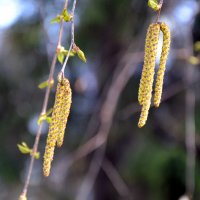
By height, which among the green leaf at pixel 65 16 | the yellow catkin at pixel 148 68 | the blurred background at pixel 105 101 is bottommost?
the yellow catkin at pixel 148 68

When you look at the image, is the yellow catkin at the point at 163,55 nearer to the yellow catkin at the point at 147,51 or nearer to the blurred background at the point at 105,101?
the yellow catkin at the point at 147,51

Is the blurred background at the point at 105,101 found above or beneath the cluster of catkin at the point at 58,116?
above

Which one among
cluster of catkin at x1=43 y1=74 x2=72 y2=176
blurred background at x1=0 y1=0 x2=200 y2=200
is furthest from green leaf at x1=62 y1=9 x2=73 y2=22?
blurred background at x1=0 y1=0 x2=200 y2=200

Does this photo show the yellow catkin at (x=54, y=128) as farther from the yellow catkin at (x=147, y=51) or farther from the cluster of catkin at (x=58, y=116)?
the yellow catkin at (x=147, y=51)

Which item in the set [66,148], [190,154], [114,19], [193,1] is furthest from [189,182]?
[66,148]

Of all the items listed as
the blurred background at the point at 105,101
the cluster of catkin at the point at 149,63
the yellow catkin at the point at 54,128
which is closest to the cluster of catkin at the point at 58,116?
the yellow catkin at the point at 54,128

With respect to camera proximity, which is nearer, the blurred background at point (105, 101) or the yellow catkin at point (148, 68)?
the yellow catkin at point (148, 68)

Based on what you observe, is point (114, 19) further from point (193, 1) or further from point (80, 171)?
point (80, 171)

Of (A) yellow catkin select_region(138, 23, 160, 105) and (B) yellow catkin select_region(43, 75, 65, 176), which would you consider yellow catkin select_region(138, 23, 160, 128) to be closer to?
(A) yellow catkin select_region(138, 23, 160, 105)
